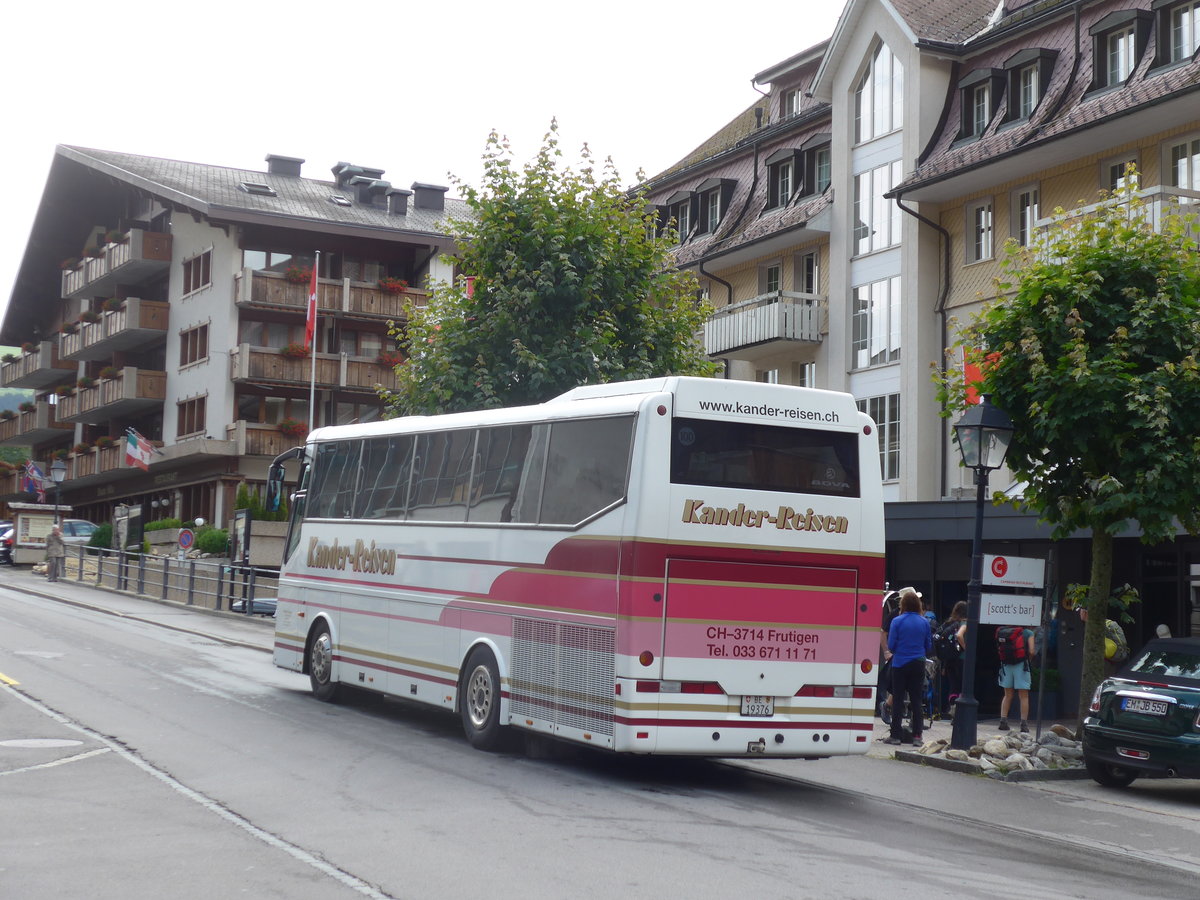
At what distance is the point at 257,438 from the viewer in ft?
175

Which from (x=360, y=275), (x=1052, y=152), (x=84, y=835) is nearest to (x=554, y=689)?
→ (x=84, y=835)

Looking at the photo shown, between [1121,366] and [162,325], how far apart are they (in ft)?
163

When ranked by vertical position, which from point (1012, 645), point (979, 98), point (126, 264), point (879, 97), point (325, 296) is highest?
point (126, 264)

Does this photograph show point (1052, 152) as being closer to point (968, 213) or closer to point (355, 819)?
point (968, 213)

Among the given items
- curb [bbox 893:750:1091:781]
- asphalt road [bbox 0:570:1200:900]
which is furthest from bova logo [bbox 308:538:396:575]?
curb [bbox 893:750:1091:781]

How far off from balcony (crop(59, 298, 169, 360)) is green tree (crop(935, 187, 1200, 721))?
47491mm

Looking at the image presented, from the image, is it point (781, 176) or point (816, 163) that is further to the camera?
point (781, 176)

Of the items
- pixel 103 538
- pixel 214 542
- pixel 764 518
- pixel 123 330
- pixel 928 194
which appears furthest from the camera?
pixel 123 330

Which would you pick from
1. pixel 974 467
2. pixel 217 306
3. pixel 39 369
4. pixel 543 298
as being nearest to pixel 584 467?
pixel 974 467

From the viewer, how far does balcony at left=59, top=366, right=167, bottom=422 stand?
5962 cm

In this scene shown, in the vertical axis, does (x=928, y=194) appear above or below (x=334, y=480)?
above

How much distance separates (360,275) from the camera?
5647cm

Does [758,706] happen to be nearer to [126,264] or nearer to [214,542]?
[214,542]

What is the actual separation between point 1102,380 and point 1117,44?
13030 millimetres
